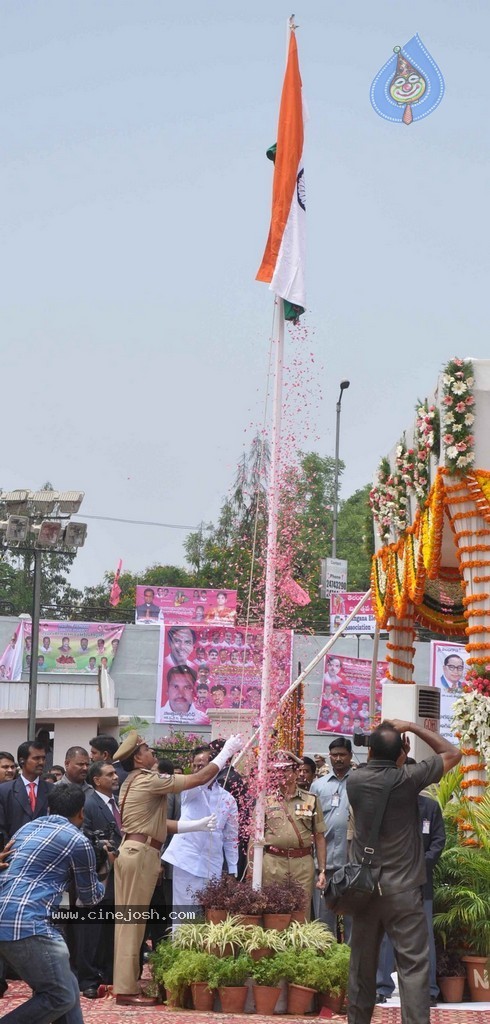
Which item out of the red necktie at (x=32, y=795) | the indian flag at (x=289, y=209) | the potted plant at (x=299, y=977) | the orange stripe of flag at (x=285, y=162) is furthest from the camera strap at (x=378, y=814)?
the orange stripe of flag at (x=285, y=162)

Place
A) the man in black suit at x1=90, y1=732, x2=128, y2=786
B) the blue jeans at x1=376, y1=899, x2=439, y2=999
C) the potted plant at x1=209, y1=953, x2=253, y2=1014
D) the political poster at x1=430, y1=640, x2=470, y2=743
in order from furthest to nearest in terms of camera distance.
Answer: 1. the political poster at x1=430, y1=640, x2=470, y2=743
2. the man in black suit at x1=90, y1=732, x2=128, y2=786
3. the blue jeans at x1=376, y1=899, x2=439, y2=999
4. the potted plant at x1=209, y1=953, x2=253, y2=1014

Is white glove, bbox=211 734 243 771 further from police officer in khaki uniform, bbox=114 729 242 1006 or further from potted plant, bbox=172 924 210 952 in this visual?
potted plant, bbox=172 924 210 952

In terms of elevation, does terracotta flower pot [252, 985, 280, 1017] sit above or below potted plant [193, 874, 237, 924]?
below

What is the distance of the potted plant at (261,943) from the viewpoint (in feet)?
28.8

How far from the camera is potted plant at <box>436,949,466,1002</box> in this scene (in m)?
9.66

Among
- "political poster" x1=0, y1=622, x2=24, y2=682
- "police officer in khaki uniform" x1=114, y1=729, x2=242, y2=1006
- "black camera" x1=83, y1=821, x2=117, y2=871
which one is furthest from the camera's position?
"political poster" x1=0, y1=622, x2=24, y2=682

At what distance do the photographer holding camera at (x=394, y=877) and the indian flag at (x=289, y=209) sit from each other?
449cm

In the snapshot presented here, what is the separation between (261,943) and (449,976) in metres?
1.70

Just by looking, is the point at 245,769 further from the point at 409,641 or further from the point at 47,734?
the point at 47,734

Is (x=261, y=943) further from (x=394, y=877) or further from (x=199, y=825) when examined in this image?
(x=394, y=877)

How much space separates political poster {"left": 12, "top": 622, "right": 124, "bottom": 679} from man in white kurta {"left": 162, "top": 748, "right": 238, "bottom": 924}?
21206 millimetres

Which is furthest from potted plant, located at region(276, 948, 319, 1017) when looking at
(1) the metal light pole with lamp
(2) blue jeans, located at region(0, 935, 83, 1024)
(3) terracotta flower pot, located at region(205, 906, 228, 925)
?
(1) the metal light pole with lamp

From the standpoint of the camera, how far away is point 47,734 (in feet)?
76.6

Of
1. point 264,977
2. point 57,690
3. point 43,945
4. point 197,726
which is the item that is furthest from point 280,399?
point 197,726
